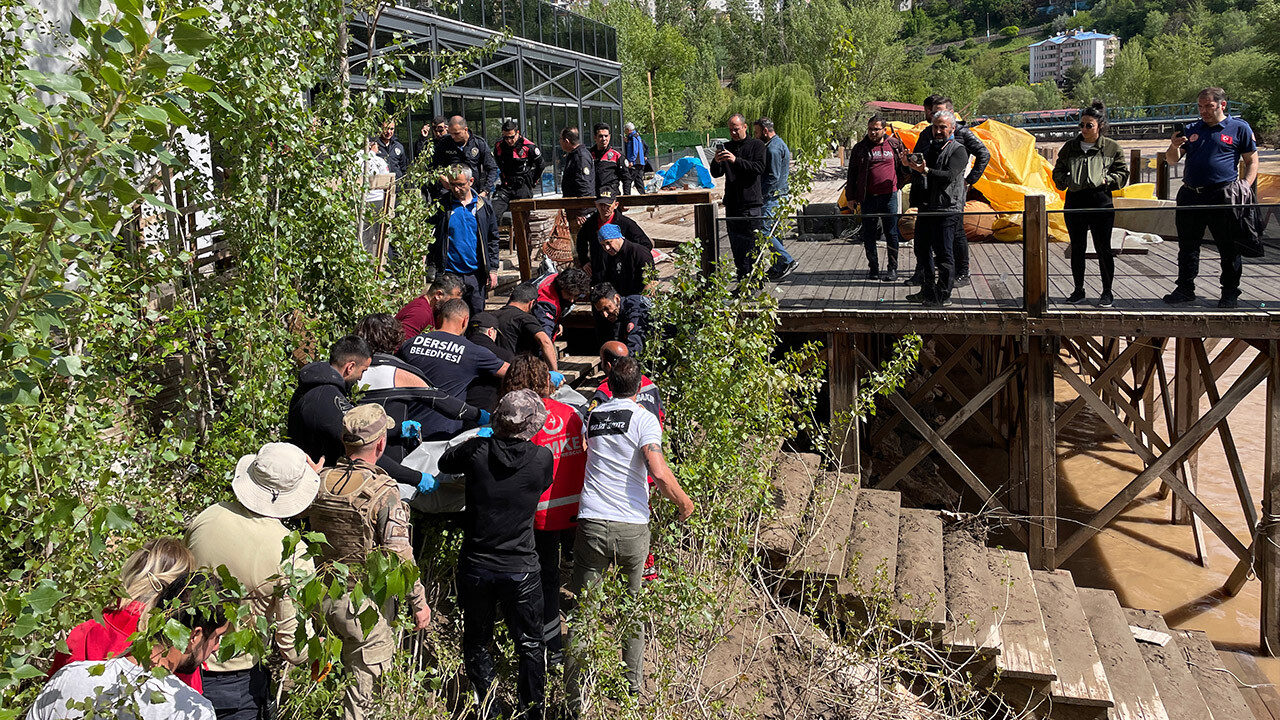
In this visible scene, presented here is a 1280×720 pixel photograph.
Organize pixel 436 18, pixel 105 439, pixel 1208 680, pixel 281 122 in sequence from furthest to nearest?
pixel 436 18, pixel 1208 680, pixel 281 122, pixel 105 439

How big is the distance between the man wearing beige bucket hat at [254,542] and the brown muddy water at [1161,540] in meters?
7.17

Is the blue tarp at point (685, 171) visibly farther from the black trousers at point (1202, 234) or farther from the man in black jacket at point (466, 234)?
the black trousers at point (1202, 234)

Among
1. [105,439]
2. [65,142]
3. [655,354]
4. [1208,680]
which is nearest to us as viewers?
[65,142]

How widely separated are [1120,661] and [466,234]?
20.4 ft

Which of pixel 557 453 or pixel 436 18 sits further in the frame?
pixel 436 18

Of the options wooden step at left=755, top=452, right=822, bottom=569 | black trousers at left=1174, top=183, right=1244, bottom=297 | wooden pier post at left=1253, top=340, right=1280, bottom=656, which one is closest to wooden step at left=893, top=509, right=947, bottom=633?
wooden step at left=755, top=452, right=822, bottom=569

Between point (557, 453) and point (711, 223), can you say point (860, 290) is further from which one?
point (557, 453)

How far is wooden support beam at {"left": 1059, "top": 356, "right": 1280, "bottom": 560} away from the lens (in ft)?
29.4

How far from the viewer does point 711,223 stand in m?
8.89

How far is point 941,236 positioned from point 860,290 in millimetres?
1186

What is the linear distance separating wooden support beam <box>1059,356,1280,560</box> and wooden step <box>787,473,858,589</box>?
283 centimetres

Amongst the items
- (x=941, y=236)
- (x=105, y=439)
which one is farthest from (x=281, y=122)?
(x=941, y=236)

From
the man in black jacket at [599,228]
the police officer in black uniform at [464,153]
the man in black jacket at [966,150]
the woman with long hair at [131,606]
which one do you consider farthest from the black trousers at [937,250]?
the woman with long hair at [131,606]

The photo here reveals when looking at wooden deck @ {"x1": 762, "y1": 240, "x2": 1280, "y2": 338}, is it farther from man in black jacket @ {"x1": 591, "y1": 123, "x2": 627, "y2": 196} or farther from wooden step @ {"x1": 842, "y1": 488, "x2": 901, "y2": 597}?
man in black jacket @ {"x1": 591, "y1": 123, "x2": 627, "y2": 196}
